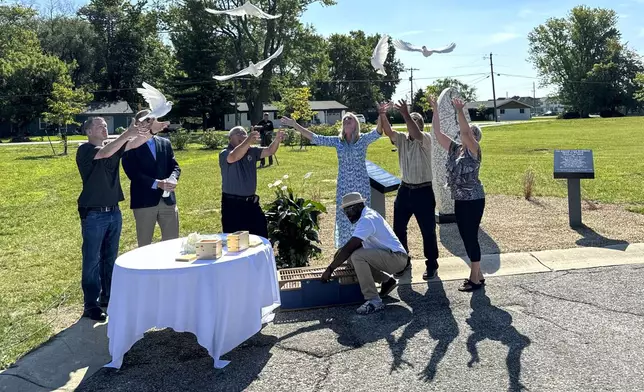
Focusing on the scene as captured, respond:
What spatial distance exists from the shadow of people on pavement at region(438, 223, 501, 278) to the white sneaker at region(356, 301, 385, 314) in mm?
1816

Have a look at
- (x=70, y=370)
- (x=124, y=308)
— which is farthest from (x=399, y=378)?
(x=70, y=370)

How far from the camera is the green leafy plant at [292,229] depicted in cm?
610

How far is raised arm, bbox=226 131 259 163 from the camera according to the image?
518 centimetres

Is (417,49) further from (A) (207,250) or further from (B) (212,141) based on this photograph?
(B) (212,141)

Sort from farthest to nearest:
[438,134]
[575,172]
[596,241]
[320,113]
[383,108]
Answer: [320,113] < [575,172] < [596,241] < [383,108] < [438,134]

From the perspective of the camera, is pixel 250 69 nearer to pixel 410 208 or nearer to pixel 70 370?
pixel 410 208

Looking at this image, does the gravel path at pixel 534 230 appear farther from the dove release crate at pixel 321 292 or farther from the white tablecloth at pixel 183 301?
the white tablecloth at pixel 183 301

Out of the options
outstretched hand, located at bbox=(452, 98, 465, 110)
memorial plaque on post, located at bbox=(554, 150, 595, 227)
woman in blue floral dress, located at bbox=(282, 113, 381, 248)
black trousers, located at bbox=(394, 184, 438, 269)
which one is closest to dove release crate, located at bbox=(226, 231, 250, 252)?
woman in blue floral dress, located at bbox=(282, 113, 381, 248)

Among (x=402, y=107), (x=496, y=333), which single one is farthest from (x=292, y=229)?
(x=496, y=333)

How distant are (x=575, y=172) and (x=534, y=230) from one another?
3.97 feet

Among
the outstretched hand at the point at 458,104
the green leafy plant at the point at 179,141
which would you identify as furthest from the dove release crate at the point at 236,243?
the green leafy plant at the point at 179,141

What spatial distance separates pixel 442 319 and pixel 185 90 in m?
45.5

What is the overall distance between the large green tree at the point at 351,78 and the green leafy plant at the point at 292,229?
7393cm

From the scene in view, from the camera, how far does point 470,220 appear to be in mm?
5367
